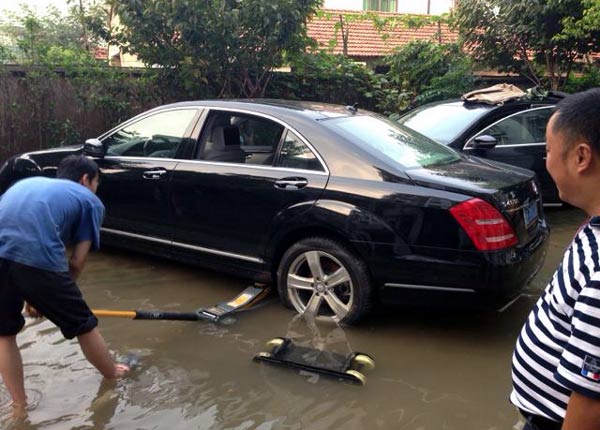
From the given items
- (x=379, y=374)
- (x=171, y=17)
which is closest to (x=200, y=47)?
(x=171, y=17)

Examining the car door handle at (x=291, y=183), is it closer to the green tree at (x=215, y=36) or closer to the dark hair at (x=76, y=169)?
the dark hair at (x=76, y=169)

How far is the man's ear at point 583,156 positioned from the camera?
4.44ft

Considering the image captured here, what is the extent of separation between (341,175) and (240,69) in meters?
5.76

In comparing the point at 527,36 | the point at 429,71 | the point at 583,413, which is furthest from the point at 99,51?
the point at 583,413

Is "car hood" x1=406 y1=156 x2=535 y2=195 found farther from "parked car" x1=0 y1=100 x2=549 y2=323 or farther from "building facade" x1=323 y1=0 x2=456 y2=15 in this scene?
"building facade" x1=323 y1=0 x2=456 y2=15

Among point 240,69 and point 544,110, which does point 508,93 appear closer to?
point 544,110

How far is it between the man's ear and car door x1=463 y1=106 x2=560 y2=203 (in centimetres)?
546

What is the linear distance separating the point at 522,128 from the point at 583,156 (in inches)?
235

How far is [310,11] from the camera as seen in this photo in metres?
8.86

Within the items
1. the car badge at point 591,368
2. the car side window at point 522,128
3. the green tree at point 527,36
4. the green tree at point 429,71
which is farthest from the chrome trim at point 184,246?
the green tree at point 527,36

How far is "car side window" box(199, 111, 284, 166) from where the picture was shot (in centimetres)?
468

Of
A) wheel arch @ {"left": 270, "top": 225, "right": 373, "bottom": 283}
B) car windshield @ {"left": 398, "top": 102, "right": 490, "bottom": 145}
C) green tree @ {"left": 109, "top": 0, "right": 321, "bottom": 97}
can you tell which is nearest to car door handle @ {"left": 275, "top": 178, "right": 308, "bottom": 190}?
wheel arch @ {"left": 270, "top": 225, "right": 373, "bottom": 283}

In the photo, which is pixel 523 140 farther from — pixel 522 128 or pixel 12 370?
pixel 12 370

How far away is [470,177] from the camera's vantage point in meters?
4.02
